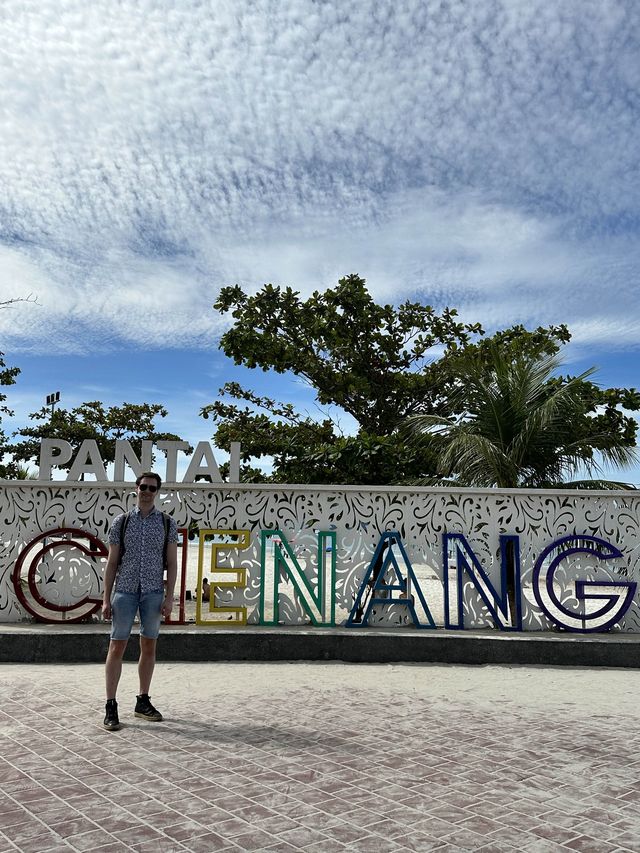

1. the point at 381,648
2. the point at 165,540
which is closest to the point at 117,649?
the point at 165,540

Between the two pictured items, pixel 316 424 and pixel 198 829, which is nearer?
pixel 198 829

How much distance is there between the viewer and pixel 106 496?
30.2ft

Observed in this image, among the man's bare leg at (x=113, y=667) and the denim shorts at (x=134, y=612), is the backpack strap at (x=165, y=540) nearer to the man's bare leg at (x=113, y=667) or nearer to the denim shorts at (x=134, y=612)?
the denim shorts at (x=134, y=612)

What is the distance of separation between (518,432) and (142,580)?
7982 mm

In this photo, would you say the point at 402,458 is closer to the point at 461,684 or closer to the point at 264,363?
the point at 264,363

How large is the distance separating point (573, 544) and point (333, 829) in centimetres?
612

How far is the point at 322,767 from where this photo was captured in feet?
15.2

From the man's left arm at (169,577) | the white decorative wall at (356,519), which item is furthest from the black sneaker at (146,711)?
the white decorative wall at (356,519)

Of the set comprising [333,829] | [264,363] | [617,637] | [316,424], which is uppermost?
[264,363]

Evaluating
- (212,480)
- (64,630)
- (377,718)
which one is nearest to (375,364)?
(212,480)

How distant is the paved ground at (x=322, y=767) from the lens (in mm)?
3672

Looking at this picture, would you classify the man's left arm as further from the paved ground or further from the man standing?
the paved ground

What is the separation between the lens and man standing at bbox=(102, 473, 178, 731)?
5656mm

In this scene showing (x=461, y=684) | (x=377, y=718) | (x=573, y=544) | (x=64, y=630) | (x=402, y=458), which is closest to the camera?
(x=377, y=718)
